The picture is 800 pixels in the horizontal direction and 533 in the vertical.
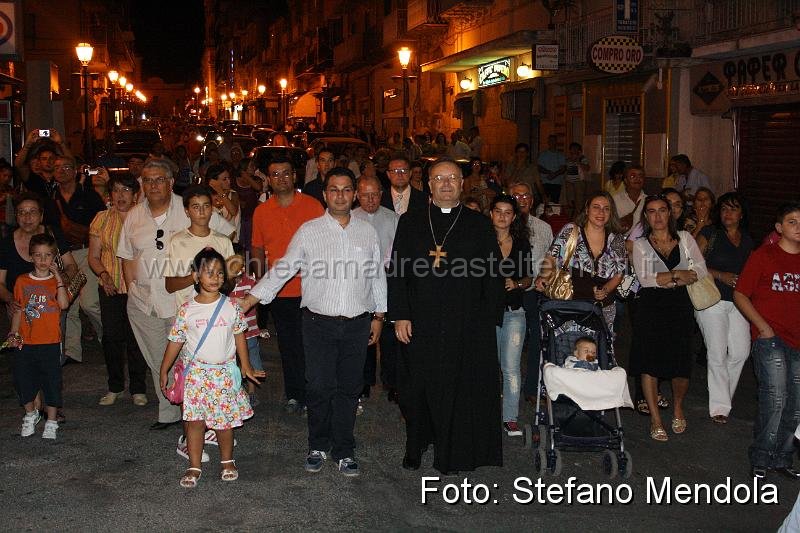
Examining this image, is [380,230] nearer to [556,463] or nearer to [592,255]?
[592,255]

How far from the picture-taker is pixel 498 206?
299 inches

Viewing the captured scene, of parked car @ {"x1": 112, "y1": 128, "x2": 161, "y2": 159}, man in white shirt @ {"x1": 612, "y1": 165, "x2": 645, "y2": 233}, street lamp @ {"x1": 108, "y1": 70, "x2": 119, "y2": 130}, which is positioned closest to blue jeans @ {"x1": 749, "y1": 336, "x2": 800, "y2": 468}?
man in white shirt @ {"x1": 612, "y1": 165, "x2": 645, "y2": 233}

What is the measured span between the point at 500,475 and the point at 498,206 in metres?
2.14

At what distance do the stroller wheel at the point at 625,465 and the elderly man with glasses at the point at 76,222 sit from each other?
5555 millimetres

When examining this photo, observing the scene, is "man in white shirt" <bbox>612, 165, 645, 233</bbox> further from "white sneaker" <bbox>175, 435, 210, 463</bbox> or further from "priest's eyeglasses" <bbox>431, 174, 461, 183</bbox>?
"white sneaker" <bbox>175, 435, 210, 463</bbox>

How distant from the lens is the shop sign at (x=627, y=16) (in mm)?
17859

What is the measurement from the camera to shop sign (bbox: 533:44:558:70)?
21.1m

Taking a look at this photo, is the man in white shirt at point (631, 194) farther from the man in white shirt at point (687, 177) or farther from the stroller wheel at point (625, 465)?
the stroller wheel at point (625, 465)

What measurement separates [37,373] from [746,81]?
12615 mm

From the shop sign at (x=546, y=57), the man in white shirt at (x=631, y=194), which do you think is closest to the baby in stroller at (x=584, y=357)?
the man in white shirt at (x=631, y=194)

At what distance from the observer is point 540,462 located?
6699mm

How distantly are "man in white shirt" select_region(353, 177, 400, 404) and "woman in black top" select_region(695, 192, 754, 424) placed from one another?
2.70m

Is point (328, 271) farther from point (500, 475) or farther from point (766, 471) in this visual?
point (766, 471)

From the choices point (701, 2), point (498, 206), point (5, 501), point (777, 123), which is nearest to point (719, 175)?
point (777, 123)
